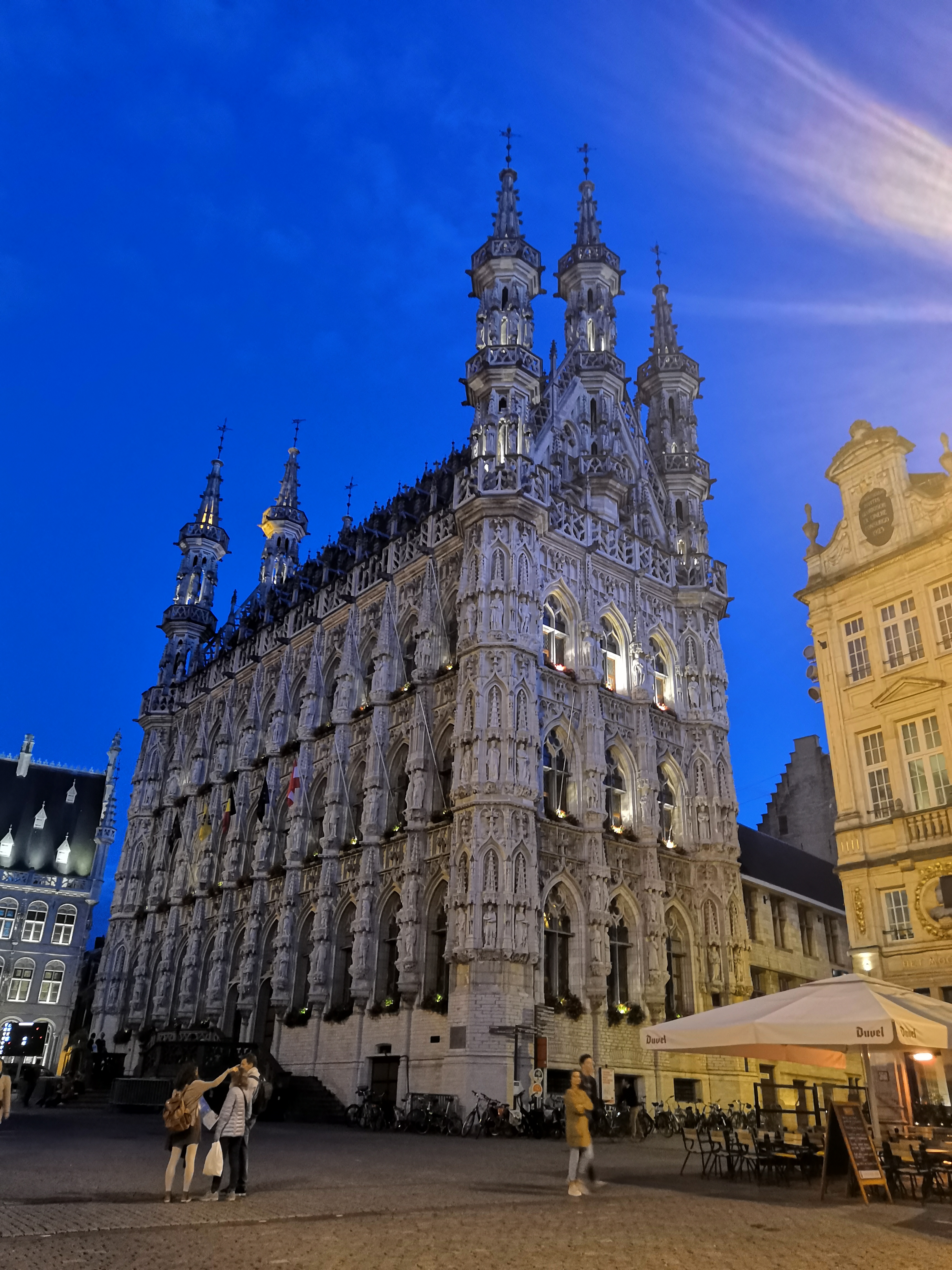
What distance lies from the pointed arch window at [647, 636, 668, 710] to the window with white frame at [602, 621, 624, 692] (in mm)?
1558

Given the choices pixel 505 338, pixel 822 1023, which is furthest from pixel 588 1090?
pixel 505 338

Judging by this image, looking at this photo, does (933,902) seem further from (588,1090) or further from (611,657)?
(611,657)

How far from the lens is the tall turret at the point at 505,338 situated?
36.5m

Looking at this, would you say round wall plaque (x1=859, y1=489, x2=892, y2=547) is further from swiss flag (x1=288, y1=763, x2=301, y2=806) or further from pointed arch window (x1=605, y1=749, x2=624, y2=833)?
swiss flag (x1=288, y1=763, x2=301, y2=806)

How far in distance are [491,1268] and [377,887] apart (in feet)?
89.3

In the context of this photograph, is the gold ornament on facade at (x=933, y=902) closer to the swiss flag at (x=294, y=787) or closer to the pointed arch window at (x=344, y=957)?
the pointed arch window at (x=344, y=957)

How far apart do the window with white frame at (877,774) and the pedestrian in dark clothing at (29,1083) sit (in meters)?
33.5

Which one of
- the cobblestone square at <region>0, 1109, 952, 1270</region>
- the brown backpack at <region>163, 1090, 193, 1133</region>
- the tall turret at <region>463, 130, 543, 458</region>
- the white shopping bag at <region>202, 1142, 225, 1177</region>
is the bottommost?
the cobblestone square at <region>0, 1109, 952, 1270</region>

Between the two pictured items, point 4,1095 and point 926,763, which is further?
point 926,763

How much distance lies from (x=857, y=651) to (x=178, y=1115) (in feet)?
76.2

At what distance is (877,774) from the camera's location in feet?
88.6

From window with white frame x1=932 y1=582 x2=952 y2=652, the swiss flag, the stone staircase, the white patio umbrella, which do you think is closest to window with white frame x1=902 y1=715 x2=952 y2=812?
window with white frame x1=932 y1=582 x2=952 y2=652

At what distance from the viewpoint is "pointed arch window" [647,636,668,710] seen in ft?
129

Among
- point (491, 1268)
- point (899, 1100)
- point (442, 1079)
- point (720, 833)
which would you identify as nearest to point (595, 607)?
point (720, 833)
